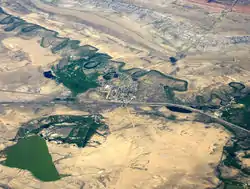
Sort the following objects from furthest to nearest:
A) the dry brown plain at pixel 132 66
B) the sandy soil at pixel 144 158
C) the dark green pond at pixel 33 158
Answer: the dark green pond at pixel 33 158
the dry brown plain at pixel 132 66
the sandy soil at pixel 144 158

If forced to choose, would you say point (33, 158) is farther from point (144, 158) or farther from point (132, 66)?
point (132, 66)

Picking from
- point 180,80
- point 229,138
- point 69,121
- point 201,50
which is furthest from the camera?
point 201,50

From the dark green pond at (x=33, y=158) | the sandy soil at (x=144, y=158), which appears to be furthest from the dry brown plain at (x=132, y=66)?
the dark green pond at (x=33, y=158)

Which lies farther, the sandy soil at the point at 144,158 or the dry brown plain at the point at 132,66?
the dry brown plain at the point at 132,66

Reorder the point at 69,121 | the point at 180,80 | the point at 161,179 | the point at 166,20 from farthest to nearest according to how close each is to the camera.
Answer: the point at 166,20
the point at 180,80
the point at 69,121
the point at 161,179

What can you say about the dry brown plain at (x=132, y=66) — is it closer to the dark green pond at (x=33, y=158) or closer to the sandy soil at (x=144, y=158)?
the sandy soil at (x=144, y=158)

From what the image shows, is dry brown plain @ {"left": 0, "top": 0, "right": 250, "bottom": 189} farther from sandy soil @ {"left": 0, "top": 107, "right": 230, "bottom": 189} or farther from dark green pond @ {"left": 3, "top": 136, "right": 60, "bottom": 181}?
dark green pond @ {"left": 3, "top": 136, "right": 60, "bottom": 181}

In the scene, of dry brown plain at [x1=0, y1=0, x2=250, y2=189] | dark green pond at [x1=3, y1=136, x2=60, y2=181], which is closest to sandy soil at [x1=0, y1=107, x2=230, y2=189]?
dry brown plain at [x1=0, y1=0, x2=250, y2=189]

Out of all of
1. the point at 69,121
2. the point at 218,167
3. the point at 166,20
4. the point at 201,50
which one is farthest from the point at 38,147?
the point at 166,20

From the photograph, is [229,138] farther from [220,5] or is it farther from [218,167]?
[220,5]
